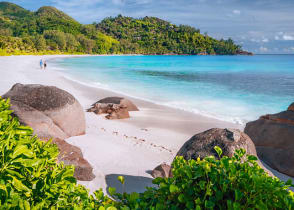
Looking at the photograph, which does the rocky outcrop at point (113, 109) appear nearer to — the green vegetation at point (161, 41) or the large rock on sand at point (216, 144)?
the large rock on sand at point (216, 144)

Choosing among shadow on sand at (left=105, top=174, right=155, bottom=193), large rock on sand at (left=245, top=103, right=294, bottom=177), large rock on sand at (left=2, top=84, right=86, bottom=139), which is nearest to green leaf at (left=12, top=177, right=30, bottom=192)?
shadow on sand at (left=105, top=174, right=155, bottom=193)

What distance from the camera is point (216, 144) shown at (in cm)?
434

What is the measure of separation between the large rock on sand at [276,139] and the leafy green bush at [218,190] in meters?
5.20

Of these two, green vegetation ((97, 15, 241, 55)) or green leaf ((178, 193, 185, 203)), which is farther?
green vegetation ((97, 15, 241, 55))

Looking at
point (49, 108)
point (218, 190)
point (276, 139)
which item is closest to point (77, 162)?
point (49, 108)

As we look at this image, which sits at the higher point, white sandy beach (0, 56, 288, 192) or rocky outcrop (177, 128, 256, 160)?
rocky outcrop (177, 128, 256, 160)

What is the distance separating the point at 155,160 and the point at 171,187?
4533mm

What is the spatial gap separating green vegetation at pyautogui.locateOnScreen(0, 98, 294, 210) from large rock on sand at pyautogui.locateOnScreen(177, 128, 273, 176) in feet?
8.65

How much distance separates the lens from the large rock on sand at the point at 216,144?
424 cm

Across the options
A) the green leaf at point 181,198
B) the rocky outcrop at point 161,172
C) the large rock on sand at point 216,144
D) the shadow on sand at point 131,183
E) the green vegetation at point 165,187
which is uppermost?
the green vegetation at point 165,187

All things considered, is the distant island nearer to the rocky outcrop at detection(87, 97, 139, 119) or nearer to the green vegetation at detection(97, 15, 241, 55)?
the green vegetation at detection(97, 15, 241, 55)

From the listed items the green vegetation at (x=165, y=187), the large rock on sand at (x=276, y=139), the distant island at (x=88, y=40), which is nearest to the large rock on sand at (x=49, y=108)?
the green vegetation at (x=165, y=187)

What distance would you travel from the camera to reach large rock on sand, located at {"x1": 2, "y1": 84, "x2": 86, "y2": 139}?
546cm

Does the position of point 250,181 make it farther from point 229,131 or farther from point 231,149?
point 229,131
